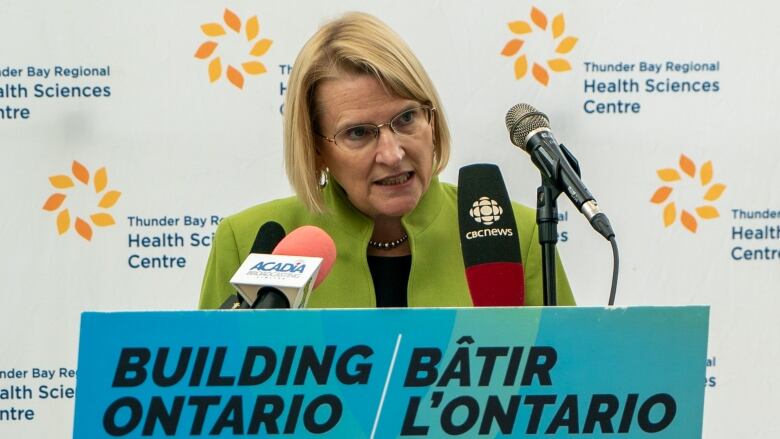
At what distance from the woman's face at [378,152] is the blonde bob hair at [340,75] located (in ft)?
0.08

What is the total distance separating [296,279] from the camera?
3.81 ft

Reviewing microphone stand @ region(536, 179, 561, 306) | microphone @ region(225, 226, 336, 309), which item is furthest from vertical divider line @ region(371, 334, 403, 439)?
microphone stand @ region(536, 179, 561, 306)

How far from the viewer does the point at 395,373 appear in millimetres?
1057

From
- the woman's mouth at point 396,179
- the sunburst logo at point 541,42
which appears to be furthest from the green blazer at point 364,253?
the sunburst logo at point 541,42

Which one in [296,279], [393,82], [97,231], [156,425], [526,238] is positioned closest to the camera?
[156,425]

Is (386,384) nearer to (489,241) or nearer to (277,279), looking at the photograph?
(277,279)

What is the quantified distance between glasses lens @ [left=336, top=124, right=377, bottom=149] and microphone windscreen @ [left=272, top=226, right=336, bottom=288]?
1.75 feet

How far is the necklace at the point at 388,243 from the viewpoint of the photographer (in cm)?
200

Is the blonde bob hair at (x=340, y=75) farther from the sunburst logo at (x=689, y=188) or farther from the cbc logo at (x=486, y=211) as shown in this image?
the sunburst logo at (x=689, y=188)

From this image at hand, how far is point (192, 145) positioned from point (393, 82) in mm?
1057

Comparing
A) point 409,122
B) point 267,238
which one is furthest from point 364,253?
point 267,238

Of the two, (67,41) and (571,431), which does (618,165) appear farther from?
(571,431)

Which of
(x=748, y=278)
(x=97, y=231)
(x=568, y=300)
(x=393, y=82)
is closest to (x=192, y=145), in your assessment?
(x=97, y=231)

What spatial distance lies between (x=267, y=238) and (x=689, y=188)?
1.53 metres
